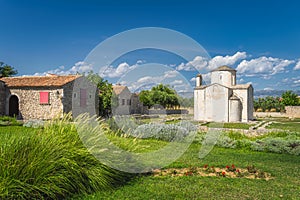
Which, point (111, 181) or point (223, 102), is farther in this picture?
point (223, 102)

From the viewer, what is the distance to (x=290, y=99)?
144 feet

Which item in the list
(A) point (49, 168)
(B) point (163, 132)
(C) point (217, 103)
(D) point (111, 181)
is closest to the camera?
(A) point (49, 168)

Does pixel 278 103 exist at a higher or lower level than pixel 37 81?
lower

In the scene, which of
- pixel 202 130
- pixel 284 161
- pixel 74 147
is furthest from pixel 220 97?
pixel 74 147

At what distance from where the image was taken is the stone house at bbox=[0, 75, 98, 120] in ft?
73.8

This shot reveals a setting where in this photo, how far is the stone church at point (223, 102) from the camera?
27683mm

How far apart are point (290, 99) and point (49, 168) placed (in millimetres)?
47584

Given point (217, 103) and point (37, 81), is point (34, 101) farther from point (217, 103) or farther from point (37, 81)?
point (217, 103)

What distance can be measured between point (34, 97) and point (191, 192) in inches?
845

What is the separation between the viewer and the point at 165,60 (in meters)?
7.65

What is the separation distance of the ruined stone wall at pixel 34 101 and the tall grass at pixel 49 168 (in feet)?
60.9

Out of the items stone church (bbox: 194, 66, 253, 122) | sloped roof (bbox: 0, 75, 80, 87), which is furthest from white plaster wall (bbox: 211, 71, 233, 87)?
sloped roof (bbox: 0, 75, 80, 87)

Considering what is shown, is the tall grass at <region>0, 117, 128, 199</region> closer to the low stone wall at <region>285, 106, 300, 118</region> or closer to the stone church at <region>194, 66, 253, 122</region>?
the stone church at <region>194, 66, 253, 122</region>

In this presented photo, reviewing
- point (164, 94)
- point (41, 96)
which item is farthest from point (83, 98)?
point (164, 94)
